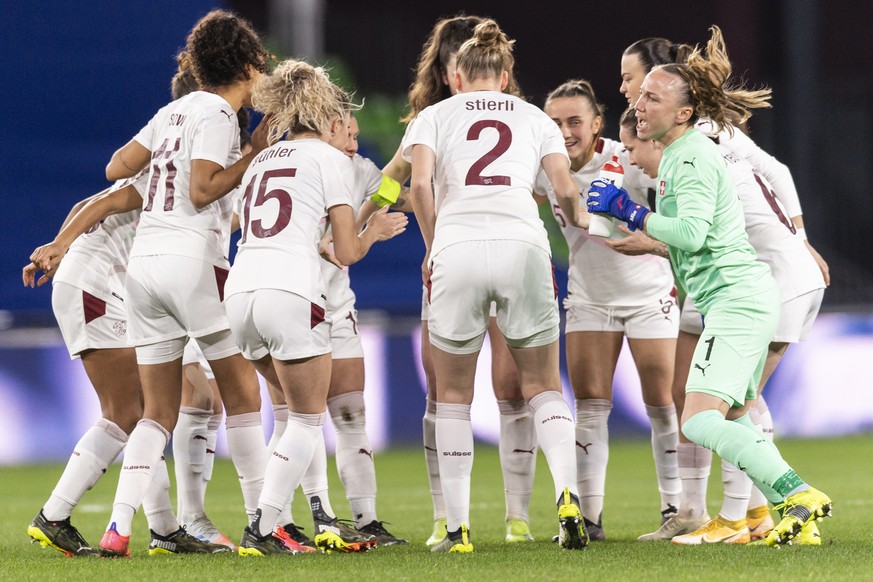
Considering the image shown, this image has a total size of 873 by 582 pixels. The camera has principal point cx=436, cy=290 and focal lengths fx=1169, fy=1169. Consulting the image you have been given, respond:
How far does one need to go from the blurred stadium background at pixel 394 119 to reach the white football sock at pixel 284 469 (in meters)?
6.12

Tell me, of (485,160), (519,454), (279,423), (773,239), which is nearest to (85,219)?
(279,423)

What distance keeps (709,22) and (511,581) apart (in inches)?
598

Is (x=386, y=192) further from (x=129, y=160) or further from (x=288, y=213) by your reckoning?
(x=129, y=160)

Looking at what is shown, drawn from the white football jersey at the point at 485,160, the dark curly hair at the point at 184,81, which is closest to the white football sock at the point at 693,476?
the white football jersey at the point at 485,160

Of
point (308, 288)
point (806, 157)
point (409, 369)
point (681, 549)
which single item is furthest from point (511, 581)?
point (806, 157)

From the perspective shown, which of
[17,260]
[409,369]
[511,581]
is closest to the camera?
[511,581]

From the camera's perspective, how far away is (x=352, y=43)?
53.4 ft

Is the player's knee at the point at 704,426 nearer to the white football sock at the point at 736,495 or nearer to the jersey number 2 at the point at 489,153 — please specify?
the white football sock at the point at 736,495

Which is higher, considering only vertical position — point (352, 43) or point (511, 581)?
point (352, 43)

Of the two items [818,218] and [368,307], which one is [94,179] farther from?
[818,218]

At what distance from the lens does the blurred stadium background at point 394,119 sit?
436 inches

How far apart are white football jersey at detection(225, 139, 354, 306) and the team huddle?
0.03ft

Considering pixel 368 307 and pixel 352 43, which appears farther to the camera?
pixel 352 43

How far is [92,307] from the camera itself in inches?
205
